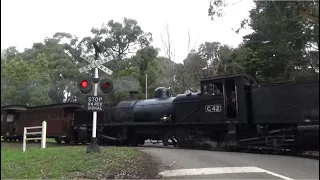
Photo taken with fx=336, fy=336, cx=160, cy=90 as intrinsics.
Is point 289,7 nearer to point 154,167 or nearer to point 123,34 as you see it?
point 123,34

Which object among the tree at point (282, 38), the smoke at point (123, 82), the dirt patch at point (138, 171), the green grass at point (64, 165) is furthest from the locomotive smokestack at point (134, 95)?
the tree at point (282, 38)

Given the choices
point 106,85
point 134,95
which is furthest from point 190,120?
point 106,85

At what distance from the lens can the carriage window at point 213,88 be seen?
12844mm

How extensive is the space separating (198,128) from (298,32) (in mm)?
12290

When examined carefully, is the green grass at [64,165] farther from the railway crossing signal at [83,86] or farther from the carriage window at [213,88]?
the carriage window at [213,88]

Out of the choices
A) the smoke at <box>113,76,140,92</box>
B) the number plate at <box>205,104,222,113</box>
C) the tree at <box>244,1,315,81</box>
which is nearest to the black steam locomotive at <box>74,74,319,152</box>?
the number plate at <box>205,104,222,113</box>

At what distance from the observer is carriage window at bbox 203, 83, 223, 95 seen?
1284 cm

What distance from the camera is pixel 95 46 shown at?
20.7 feet

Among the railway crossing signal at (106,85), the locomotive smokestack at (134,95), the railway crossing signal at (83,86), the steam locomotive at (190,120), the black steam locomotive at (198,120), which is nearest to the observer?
the railway crossing signal at (83,86)

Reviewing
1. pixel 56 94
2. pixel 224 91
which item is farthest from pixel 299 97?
pixel 224 91

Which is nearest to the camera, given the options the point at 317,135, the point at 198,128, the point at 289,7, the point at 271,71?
the point at 317,135

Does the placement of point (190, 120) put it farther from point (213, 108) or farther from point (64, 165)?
point (64, 165)

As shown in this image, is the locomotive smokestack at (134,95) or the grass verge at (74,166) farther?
the locomotive smokestack at (134,95)

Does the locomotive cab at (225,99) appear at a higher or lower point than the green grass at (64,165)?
higher
